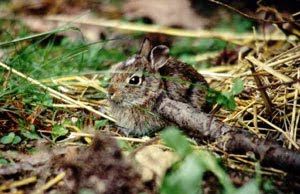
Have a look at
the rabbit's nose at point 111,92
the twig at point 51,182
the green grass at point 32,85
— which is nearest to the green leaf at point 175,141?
the twig at point 51,182

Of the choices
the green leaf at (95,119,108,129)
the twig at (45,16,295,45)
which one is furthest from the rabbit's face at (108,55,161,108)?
the twig at (45,16,295,45)

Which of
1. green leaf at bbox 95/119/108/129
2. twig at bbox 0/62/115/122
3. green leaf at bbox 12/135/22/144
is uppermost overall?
twig at bbox 0/62/115/122

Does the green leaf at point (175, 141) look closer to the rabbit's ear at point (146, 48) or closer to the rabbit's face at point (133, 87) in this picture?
the rabbit's face at point (133, 87)

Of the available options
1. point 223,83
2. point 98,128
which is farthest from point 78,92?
point 223,83

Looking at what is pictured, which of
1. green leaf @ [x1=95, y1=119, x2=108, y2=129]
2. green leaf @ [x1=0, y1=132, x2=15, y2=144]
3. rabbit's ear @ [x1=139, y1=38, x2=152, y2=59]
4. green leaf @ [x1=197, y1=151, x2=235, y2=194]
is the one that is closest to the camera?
green leaf @ [x1=197, y1=151, x2=235, y2=194]

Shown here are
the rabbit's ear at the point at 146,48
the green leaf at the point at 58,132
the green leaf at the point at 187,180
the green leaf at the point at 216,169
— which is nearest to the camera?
the green leaf at the point at 187,180

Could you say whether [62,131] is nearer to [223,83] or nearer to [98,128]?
[98,128]

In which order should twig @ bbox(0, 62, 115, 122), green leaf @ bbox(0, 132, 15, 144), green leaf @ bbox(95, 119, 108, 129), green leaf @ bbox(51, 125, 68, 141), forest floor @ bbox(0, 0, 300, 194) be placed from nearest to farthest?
1. forest floor @ bbox(0, 0, 300, 194)
2. green leaf @ bbox(0, 132, 15, 144)
3. green leaf @ bbox(51, 125, 68, 141)
4. green leaf @ bbox(95, 119, 108, 129)
5. twig @ bbox(0, 62, 115, 122)

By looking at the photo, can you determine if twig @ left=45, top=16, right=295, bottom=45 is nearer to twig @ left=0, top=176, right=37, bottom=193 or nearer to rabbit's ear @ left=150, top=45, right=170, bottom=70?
rabbit's ear @ left=150, top=45, right=170, bottom=70

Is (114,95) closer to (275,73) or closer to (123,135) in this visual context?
(123,135)
